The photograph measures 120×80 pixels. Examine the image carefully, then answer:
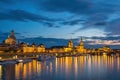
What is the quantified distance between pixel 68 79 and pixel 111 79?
615cm

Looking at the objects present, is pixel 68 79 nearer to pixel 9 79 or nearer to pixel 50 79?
pixel 50 79

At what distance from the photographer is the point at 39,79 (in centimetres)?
4156

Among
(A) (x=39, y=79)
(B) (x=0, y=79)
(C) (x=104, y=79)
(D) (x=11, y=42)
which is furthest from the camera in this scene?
(D) (x=11, y=42)

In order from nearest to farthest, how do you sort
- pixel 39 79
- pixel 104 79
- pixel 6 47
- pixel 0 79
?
pixel 0 79
pixel 39 79
pixel 104 79
pixel 6 47

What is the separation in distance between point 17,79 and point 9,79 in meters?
1.07

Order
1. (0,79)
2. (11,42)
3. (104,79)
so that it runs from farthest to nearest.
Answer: (11,42)
(104,79)
(0,79)

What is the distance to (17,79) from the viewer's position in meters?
40.6

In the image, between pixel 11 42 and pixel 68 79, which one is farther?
pixel 11 42

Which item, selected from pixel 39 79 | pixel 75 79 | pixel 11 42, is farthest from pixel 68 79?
pixel 11 42

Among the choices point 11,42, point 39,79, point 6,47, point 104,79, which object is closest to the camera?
point 39,79

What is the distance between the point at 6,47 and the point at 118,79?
416ft

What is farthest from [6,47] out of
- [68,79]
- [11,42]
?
[68,79]

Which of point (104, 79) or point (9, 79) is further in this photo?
point (104, 79)

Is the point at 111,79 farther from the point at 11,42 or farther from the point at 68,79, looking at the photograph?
the point at 11,42
